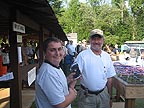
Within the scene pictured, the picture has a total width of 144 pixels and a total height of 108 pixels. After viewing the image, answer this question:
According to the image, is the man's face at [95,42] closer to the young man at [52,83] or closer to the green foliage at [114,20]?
the young man at [52,83]

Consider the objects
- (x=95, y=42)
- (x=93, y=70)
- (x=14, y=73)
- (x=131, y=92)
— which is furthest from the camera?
(x=131, y=92)

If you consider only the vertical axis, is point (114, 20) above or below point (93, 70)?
above

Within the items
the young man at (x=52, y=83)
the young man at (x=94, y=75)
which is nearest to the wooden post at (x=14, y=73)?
the young man at (x=94, y=75)

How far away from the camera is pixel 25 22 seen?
22.4 feet

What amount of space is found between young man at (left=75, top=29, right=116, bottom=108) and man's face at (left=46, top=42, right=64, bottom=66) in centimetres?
148

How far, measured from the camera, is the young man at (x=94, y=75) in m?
4.55

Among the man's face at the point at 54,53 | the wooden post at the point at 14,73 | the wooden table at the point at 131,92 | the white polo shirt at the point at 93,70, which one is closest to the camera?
the man's face at the point at 54,53

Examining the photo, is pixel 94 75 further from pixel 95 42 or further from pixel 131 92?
pixel 131 92

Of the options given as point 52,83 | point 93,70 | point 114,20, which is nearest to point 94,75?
point 93,70

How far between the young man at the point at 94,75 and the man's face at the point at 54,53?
1.48 meters

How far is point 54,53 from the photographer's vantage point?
3.02m

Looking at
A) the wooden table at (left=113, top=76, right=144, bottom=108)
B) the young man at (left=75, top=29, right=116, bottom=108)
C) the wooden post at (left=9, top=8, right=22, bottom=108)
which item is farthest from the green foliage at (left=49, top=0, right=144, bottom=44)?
the young man at (left=75, top=29, right=116, bottom=108)

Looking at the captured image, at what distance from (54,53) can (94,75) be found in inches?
64.6

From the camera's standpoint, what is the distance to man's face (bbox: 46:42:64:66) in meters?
3.01
